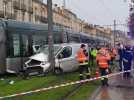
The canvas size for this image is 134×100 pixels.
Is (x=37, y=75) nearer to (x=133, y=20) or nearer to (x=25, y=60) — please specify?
(x=25, y=60)

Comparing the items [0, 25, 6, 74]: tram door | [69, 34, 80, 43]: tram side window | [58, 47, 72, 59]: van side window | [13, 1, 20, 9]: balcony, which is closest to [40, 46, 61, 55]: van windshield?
[58, 47, 72, 59]: van side window

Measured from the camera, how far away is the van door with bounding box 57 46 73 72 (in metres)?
28.3

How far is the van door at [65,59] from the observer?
28312 millimetres

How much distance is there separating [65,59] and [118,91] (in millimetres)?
9086

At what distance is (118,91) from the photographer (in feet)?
64.7

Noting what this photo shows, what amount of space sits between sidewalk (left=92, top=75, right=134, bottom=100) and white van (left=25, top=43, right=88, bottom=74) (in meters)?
4.68

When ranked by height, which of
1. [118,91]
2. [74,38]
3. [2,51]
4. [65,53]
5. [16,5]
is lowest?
[118,91]

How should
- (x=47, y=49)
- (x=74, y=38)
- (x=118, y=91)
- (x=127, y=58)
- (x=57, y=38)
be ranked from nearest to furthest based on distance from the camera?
1. (x=118, y=91)
2. (x=127, y=58)
3. (x=47, y=49)
4. (x=57, y=38)
5. (x=74, y=38)

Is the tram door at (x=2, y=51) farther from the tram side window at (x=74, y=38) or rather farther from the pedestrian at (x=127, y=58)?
the tram side window at (x=74, y=38)

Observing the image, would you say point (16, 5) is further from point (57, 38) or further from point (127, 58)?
point (127, 58)

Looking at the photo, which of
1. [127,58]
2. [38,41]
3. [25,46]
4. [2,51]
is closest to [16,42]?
[25,46]

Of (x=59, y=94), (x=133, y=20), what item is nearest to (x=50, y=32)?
(x=59, y=94)

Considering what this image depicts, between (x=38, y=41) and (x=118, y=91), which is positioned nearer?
(x=118, y=91)

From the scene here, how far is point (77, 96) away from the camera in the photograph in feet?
59.2
